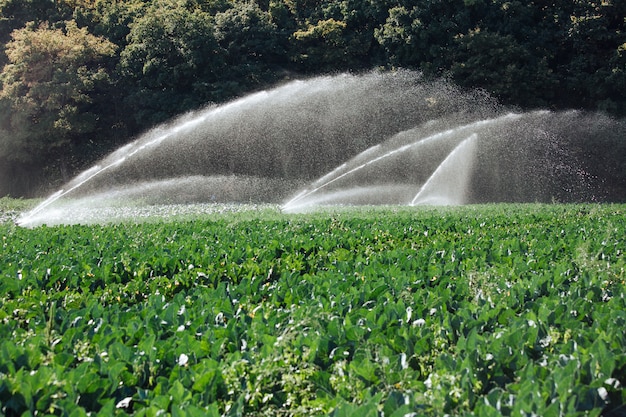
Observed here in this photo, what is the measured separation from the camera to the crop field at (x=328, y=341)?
2.52 m

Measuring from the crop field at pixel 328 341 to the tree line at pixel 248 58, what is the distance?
73.0 feet

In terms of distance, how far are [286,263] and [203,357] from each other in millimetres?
3274

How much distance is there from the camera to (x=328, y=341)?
312 centimetres

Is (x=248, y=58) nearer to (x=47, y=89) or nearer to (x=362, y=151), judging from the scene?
(x=362, y=151)

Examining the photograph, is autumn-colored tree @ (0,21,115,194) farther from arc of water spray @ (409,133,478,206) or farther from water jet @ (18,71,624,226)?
arc of water spray @ (409,133,478,206)

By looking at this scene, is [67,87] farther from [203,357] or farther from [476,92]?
[203,357]

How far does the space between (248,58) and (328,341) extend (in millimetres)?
28396

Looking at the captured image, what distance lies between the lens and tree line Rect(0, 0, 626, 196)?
26.2 meters

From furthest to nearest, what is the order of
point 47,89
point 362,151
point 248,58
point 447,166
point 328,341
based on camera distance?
point 248,58, point 362,151, point 447,166, point 47,89, point 328,341

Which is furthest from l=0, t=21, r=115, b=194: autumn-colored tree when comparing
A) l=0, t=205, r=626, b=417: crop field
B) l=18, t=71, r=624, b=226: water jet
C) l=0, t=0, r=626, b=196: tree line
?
l=0, t=205, r=626, b=417: crop field

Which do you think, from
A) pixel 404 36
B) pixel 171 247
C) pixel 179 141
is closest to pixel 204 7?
pixel 179 141

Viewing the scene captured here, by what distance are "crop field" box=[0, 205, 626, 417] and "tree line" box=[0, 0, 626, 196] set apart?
22260 mm

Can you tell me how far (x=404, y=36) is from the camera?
89.6 feet

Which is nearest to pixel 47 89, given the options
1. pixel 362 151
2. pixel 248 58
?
pixel 248 58
